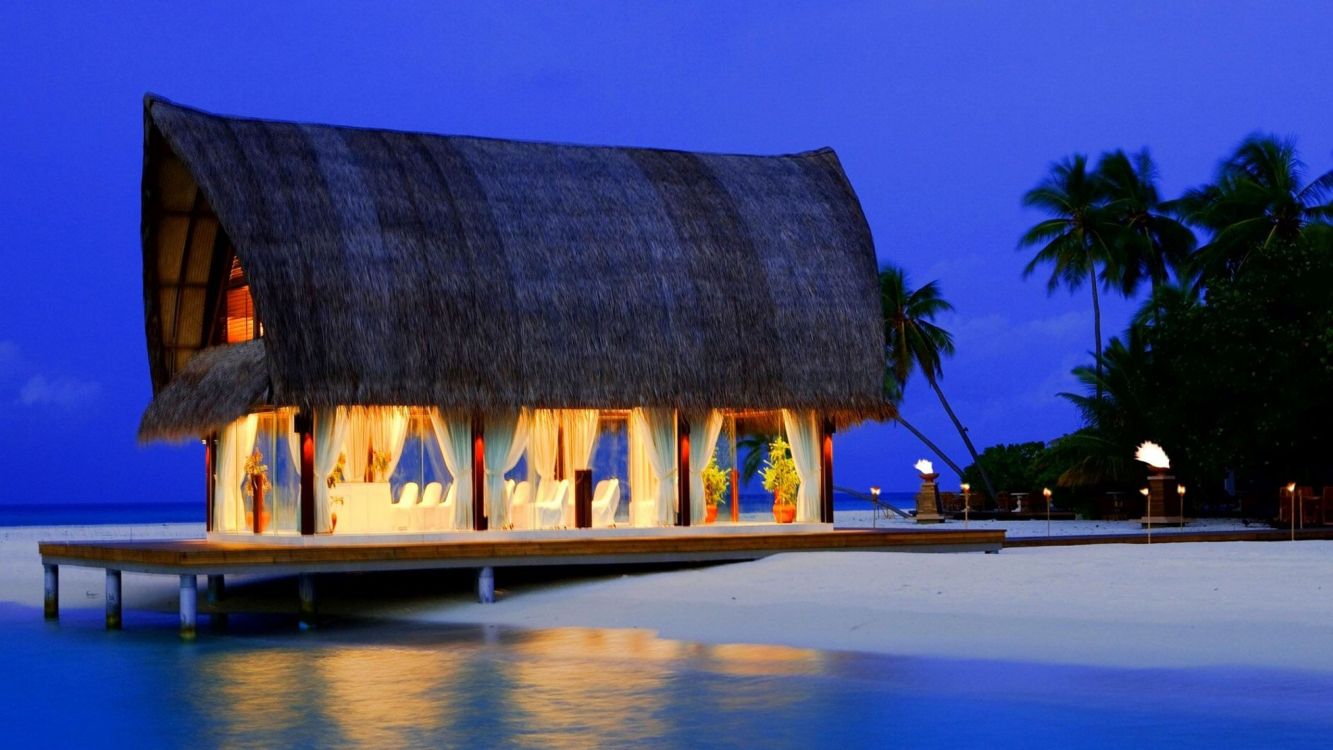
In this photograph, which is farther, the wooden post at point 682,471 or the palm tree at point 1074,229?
the palm tree at point 1074,229

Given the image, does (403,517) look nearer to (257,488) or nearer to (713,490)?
(257,488)

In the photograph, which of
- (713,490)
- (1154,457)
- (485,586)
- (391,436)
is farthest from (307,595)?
(1154,457)

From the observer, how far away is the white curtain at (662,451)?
67.4 ft

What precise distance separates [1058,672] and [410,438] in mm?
9120

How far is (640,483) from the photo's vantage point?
68.9ft

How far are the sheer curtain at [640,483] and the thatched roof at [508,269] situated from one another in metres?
1.10

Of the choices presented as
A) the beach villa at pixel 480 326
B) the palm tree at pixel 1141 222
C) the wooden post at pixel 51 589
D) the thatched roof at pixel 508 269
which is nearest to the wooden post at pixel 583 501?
the beach villa at pixel 480 326

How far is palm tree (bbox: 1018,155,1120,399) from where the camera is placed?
3975 cm

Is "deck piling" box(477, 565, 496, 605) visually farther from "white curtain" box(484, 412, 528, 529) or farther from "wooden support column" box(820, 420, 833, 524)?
"wooden support column" box(820, 420, 833, 524)

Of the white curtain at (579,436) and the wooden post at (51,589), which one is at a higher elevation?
the white curtain at (579,436)

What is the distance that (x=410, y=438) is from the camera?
20.2 meters

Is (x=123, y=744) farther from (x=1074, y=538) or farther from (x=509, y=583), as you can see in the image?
(x=1074, y=538)

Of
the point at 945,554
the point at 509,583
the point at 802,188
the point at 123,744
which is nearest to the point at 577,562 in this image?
the point at 509,583

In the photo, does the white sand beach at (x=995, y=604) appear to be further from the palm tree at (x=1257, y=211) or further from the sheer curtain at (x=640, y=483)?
the palm tree at (x=1257, y=211)
